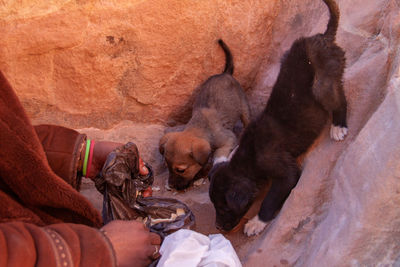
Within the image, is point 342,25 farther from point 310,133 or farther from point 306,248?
point 306,248

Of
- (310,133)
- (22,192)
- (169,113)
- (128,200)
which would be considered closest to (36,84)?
(169,113)

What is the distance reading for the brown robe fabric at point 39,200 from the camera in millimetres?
1693

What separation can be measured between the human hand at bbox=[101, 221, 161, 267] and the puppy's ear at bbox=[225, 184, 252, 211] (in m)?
1.23

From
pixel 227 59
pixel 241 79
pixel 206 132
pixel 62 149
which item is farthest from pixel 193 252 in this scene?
pixel 241 79

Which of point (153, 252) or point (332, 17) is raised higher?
point (332, 17)

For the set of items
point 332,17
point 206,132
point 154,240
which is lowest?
point 206,132

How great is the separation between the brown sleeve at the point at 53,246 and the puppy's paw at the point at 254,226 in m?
1.63

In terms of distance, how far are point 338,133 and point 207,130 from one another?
2.31 m

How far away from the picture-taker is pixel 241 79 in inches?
215

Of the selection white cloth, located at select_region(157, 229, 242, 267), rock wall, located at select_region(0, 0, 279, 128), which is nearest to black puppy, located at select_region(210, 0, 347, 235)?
white cloth, located at select_region(157, 229, 242, 267)

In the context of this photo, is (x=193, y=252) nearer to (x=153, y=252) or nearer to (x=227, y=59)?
(x=153, y=252)

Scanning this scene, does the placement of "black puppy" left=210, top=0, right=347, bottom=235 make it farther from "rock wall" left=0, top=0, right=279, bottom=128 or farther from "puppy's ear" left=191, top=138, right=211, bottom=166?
"rock wall" left=0, top=0, right=279, bottom=128

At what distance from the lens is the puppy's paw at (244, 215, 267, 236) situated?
3279 mm

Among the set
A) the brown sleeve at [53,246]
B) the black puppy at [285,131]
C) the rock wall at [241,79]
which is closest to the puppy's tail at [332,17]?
the black puppy at [285,131]
